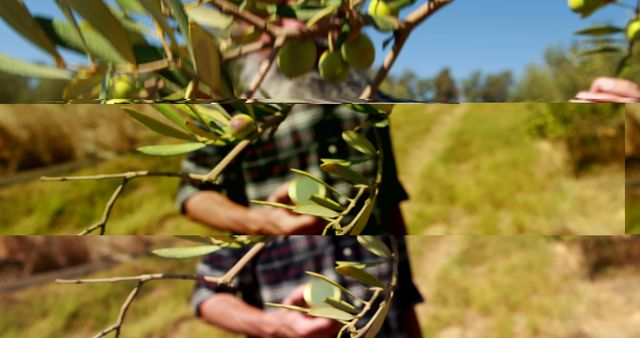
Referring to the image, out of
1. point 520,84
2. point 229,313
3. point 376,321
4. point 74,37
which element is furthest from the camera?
point 520,84

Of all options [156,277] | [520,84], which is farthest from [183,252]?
[520,84]

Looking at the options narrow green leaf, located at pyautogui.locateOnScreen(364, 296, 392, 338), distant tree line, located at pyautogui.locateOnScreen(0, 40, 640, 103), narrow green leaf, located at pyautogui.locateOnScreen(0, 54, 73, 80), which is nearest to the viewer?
narrow green leaf, located at pyautogui.locateOnScreen(364, 296, 392, 338)

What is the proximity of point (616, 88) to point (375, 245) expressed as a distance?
315 mm

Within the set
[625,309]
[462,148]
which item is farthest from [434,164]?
[625,309]

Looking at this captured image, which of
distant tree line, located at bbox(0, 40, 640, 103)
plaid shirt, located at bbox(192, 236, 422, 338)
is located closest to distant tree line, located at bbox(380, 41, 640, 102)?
distant tree line, located at bbox(0, 40, 640, 103)

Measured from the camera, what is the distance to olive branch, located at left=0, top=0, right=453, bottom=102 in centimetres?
25

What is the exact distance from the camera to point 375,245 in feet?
0.73

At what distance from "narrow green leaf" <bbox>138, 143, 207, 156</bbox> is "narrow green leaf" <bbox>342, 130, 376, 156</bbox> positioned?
0.06 m

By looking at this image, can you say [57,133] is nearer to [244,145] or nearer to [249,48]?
[244,145]

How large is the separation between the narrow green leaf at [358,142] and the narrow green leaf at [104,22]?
0.11m

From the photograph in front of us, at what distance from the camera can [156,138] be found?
224 millimetres

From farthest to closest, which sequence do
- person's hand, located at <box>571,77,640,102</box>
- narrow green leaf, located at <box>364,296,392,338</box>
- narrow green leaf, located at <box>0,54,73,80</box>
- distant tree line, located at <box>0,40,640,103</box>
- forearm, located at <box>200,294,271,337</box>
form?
distant tree line, located at <box>0,40,640,103</box>, forearm, located at <box>200,294,271,337</box>, person's hand, located at <box>571,77,640,102</box>, narrow green leaf, located at <box>0,54,73,80</box>, narrow green leaf, located at <box>364,296,392,338</box>

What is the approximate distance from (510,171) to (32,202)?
18 centimetres

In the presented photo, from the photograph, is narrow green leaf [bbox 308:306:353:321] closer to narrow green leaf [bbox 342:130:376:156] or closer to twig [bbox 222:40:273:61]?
narrow green leaf [bbox 342:130:376:156]
